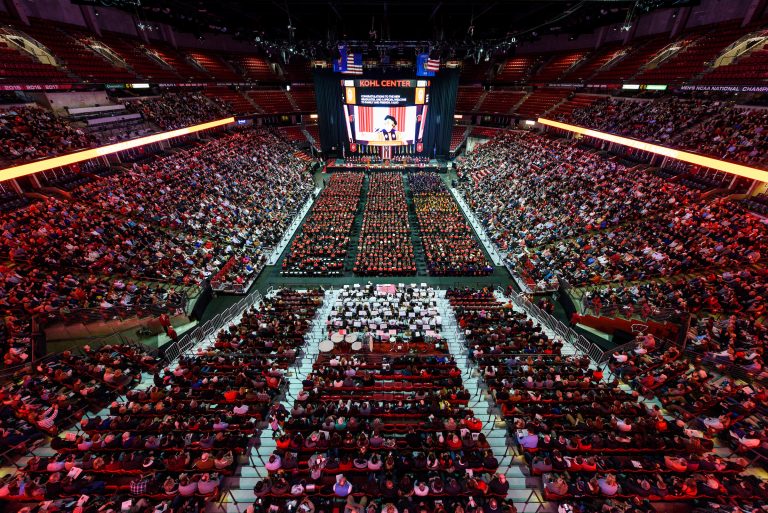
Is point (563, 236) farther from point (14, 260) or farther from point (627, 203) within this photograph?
point (14, 260)

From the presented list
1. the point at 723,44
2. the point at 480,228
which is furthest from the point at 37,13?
the point at 723,44

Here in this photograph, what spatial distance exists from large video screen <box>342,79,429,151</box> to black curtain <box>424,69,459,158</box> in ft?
7.02

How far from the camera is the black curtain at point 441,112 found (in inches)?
1754

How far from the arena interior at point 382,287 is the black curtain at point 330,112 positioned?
8.44 ft

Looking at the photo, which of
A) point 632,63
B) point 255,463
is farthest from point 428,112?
→ point 255,463

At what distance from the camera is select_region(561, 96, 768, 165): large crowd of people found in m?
19.5

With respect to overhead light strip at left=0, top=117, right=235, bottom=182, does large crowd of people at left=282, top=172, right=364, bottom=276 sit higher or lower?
lower

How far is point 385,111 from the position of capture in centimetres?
4325

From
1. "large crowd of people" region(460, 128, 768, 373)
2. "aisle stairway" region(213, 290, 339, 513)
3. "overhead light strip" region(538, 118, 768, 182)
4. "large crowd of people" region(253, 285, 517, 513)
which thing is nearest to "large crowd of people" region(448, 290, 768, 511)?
"large crowd of people" region(253, 285, 517, 513)

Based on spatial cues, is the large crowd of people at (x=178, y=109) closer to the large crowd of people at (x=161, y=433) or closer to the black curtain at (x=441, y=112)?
the large crowd of people at (x=161, y=433)

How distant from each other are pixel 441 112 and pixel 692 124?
94.5ft

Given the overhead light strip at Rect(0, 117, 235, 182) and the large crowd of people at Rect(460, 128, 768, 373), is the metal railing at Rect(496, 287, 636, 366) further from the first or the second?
the overhead light strip at Rect(0, 117, 235, 182)

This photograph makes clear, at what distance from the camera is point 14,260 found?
50.5 feet

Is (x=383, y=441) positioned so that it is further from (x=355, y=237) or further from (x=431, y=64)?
(x=431, y=64)
